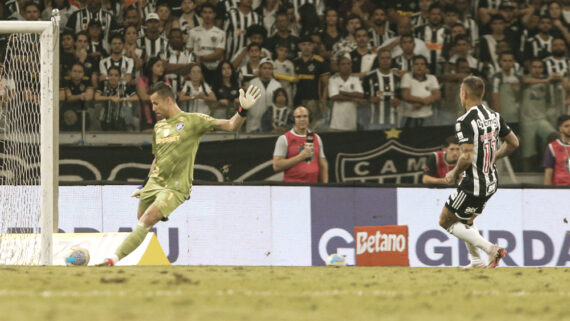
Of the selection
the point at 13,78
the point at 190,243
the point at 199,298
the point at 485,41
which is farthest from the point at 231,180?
the point at 199,298

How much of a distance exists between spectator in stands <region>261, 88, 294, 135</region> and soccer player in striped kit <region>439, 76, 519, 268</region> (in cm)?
416

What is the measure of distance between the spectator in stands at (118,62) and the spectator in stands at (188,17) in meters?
1.14

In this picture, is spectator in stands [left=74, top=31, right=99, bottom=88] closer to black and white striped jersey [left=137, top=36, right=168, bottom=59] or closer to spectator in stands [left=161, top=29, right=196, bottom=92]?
black and white striped jersey [left=137, top=36, right=168, bottom=59]

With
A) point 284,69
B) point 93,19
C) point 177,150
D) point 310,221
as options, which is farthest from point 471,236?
point 93,19

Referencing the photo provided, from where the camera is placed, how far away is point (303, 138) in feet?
44.7

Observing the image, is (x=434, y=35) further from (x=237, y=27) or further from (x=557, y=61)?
(x=237, y=27)

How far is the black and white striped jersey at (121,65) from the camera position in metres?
14.8

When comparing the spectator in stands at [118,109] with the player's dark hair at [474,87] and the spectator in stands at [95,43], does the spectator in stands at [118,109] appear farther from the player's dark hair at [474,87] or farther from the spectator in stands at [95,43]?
the player's dark hair at [474,87]

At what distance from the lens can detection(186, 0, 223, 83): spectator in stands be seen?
51.3ft

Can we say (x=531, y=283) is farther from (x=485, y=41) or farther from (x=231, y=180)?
(x=485, y=41)

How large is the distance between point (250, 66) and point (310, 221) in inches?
107

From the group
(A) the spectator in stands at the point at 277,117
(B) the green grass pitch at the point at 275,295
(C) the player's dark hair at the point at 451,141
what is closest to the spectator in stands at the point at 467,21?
(C) the player's dark hair at the point at 451,141

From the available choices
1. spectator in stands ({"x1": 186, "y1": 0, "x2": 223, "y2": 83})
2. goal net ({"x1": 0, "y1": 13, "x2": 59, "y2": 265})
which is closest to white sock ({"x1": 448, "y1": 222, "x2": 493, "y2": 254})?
goal net ({"x1": 0, "y1": 13, "x2": 59, "y2": 265})

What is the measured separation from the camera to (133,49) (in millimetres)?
15336
